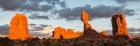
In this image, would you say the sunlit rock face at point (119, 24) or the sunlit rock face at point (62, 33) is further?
the sunlit rock face at point (62, 33)

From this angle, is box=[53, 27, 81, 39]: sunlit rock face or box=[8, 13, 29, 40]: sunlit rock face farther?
box=[53, 27, 81, 39]: sunlit rock face

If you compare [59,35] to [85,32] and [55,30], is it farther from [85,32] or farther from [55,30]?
[85,32]

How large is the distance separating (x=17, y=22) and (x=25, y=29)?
4145 millimetres

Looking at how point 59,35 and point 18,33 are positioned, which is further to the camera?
point 59,35

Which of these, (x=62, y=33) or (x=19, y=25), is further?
(x=62, y=33)

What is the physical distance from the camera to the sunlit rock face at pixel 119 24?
407 ft

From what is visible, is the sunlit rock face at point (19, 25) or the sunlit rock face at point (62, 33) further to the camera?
the sunlit rock face at point (62, 33)

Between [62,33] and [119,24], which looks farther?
[62,33]

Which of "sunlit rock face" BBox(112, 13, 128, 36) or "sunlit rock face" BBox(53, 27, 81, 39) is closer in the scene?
"sunlit rock face" BBox(112, 13, 128, 36)

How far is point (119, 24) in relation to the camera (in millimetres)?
125375

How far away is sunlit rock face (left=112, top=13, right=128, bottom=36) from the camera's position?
407ft

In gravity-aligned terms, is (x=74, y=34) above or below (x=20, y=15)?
below

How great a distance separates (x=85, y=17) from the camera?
139 meters

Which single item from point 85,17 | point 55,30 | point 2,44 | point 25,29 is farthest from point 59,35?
point 2,44
